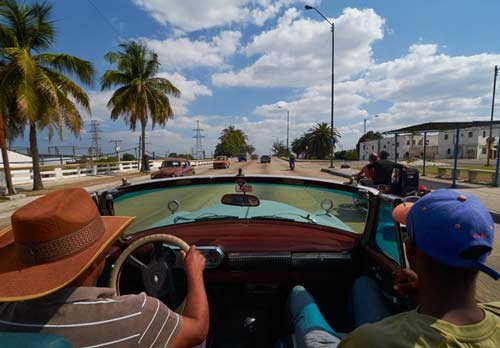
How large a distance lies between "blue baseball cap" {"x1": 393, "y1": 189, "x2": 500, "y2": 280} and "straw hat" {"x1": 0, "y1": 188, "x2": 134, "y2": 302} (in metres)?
1.33

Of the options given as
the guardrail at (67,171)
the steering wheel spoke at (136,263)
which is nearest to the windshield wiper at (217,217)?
the steering wheel spoke at (136,263)

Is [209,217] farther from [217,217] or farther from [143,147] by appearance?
[143,147]

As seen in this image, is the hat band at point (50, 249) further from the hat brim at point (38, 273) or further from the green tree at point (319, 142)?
the green tree at point (319, 142)

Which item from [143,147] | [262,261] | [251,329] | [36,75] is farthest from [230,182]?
[143,147]

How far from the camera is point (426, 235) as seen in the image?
1100mm

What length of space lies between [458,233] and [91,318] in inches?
54.0

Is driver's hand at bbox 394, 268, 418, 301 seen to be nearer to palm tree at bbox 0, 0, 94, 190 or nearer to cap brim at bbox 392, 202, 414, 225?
cap brim at bbox 392, 202, 414, 225

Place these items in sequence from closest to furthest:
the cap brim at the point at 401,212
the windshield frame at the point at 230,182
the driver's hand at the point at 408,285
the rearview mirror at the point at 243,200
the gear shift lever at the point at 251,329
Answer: the driver's hand at the point at 408,285
the cap brim at the point at 401,212
the gear shift lever at the point at 251,329
the windshield frame at the point at 230,182
the rearview mirror at the point at 243,200

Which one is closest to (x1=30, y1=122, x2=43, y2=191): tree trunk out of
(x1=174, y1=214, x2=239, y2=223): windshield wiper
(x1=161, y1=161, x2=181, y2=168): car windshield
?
(x1=161, y1=161, x2=181, y2=168): car windshield

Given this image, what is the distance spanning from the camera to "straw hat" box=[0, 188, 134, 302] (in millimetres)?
1223

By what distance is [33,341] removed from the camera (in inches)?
41.2

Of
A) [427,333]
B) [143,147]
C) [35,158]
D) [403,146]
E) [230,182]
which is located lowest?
[35,158]

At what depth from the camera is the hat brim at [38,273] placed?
119 centimetres

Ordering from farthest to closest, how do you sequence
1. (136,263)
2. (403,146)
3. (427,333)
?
1. (403,146)
2. (136,263)
3. (427,333)
